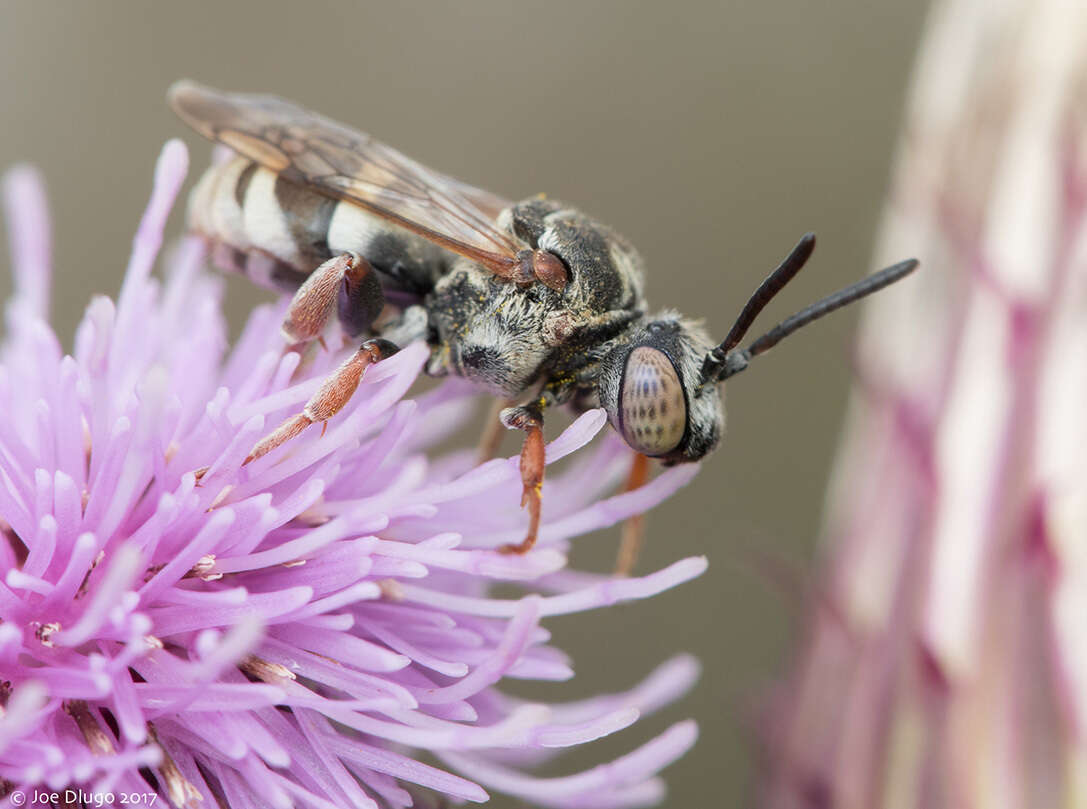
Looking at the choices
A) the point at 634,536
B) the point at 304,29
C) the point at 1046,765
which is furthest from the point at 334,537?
the point at 304,29

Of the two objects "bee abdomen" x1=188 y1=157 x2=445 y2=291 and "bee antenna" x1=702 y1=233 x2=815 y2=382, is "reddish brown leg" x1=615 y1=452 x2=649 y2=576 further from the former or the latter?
"bee abdomen" x1=188 y1=157 x2=445 y2=291

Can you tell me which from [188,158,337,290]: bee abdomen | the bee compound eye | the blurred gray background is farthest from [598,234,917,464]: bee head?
the blurred gray background

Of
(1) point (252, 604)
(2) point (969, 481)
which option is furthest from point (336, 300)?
(2) point (969, 481)

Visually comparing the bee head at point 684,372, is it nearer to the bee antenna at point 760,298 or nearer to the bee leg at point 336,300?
the bee antenna at point 760,298

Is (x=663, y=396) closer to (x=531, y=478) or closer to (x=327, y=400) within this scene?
(x=531, y=478)

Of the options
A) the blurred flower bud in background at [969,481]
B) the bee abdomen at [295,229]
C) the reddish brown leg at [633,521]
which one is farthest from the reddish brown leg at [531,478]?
the blurred flower bud in background at [969,481]

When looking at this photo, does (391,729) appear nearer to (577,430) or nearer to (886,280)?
(577,430)
